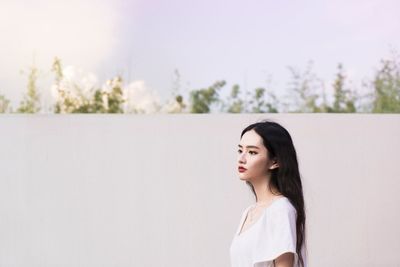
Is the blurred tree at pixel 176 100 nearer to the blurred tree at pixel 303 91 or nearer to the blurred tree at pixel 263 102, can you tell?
the blurred tree at pixel 263 102

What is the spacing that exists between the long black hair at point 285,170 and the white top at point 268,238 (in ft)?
0.09

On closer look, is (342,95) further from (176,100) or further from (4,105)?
(4,105)

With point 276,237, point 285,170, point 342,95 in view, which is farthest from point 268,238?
point 342,95

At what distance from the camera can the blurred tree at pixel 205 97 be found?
6.80 m

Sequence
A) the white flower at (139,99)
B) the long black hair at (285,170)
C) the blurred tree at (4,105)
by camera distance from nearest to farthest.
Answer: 1. the long black hair at (285,170)
2. the blurred tree at (4,105)
3. the white flower at (139,99)

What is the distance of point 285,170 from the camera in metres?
2.10

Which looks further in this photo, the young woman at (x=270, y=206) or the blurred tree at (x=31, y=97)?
the blurred tree at (x=31, y=97)

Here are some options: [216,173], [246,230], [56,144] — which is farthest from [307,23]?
[246,230]

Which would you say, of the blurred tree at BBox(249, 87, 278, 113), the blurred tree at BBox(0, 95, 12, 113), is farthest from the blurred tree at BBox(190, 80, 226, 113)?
the blurred tree at BBox(0, 95, 12, 113)

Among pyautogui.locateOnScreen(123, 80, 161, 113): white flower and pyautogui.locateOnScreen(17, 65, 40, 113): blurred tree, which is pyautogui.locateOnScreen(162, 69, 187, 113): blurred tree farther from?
pyautogui.locateOnScreen(17, 65, 40, 113): blurred tree

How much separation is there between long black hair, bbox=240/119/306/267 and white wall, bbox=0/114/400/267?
10.8 ft

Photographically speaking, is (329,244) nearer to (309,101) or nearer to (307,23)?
(309,101)

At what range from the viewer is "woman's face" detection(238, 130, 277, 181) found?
6.89ft

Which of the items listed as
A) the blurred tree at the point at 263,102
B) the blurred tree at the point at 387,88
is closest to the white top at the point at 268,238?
the blurred tree at the point at 263,102
